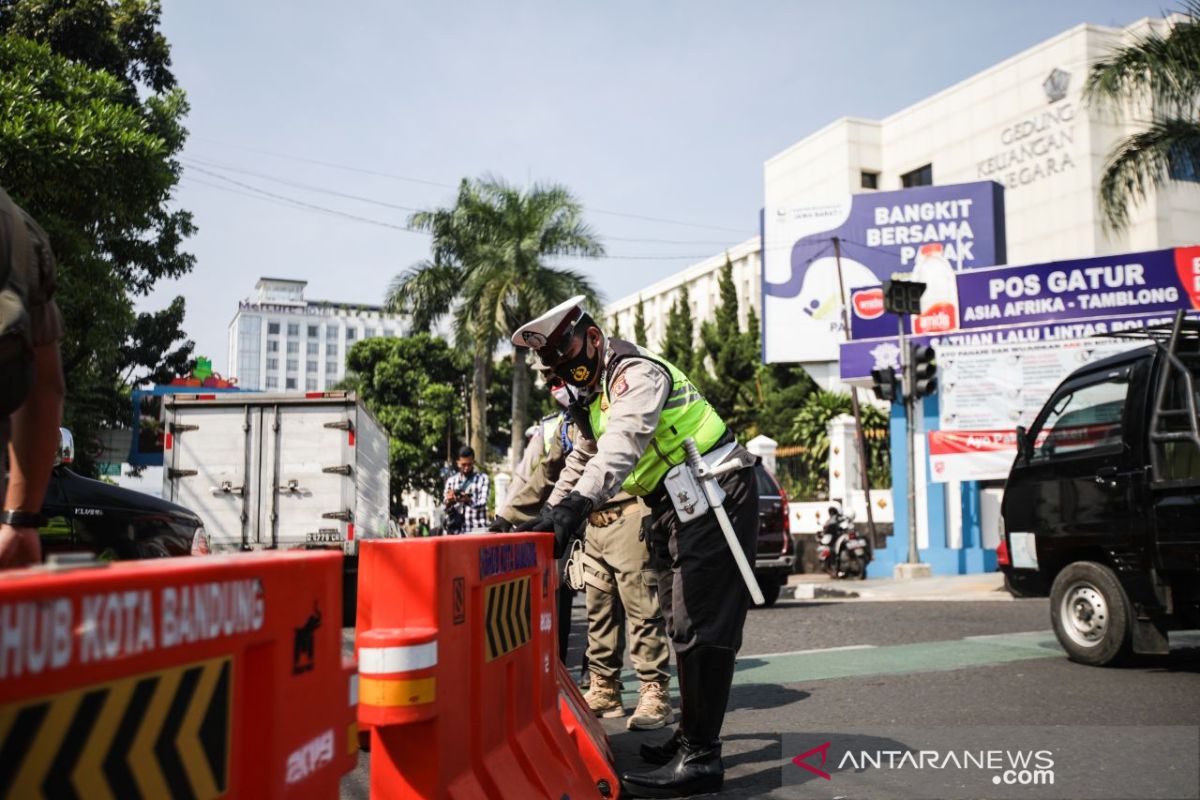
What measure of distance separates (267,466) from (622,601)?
346 inches

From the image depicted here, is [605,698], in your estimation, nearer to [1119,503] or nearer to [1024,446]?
[1119,503]

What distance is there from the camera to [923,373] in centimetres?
1675

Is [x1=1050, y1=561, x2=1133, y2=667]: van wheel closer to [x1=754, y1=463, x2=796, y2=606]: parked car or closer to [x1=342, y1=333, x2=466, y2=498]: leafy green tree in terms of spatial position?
[x1=754, y1=463, x2=796, y2=606]: parked car

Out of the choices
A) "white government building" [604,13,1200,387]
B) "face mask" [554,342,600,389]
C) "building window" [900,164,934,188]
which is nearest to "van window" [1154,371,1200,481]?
"face mask" [554,342,600,389]

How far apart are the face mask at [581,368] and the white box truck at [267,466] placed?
9.44 metres

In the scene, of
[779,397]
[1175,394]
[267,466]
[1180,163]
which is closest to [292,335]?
[779,397]

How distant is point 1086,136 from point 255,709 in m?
42.4

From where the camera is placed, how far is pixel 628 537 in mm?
5492

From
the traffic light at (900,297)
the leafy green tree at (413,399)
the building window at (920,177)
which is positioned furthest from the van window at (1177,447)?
the building window at (920,177)

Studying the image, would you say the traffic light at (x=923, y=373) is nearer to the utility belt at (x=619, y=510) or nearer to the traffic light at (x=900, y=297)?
the traffic light at (x=900, y=297)

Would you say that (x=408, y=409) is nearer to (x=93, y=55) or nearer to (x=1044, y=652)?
(x=93, y=55)

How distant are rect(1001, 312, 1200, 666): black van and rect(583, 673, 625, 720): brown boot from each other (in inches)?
125

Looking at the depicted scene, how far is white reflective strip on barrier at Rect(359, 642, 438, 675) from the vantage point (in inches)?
101

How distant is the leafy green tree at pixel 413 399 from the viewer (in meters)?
44.1
